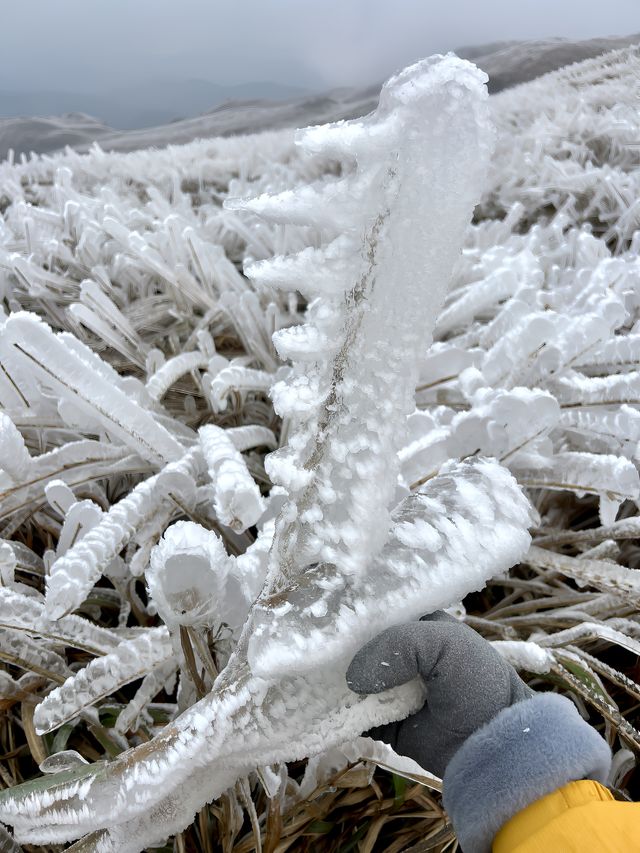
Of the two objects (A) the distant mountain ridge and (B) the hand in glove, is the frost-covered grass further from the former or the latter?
(A) the distant mountain ridge

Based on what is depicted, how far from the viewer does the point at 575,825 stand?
0.37 meters

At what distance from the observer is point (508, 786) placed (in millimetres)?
380

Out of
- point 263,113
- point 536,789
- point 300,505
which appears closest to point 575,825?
point 536,789

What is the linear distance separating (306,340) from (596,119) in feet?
8.55

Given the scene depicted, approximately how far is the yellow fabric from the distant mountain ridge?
114 inches

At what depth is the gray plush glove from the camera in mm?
367

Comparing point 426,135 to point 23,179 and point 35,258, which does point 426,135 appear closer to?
point 35,258

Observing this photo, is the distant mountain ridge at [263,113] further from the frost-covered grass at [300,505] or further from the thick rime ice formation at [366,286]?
the thick rime ice formation at [366,286]

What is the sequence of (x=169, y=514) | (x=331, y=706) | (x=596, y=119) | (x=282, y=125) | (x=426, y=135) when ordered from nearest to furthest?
(x=426, y=135) < (x=331, y=706) < (x=169, y=514) < (x=596, y=119) < (x=282, y=125)

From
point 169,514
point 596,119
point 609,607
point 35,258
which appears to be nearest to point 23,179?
point 35,258

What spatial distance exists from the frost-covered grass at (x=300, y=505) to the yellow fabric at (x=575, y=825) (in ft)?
0.30

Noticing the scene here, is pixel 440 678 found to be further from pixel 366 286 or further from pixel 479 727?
pixel 366 286

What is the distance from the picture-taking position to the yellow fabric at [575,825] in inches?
14.2

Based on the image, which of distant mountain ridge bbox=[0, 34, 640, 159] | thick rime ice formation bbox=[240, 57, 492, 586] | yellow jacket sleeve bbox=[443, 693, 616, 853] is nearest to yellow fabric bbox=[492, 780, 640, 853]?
yellow jacket sleeve bbox=[443, 693, 616, 853]
